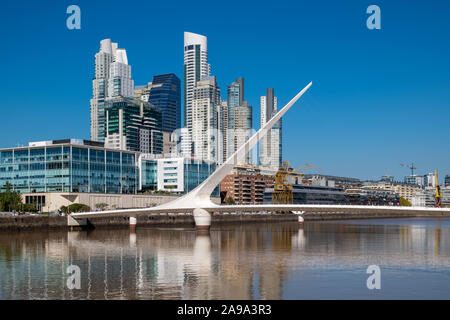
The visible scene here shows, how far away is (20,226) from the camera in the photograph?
4100 centimetres

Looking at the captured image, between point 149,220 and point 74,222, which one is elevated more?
point 74,222

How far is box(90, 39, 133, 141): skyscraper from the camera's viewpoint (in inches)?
6304

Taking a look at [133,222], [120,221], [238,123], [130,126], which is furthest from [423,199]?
[133,222]

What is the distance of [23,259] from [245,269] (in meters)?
9.76

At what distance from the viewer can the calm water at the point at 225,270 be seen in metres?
15.2

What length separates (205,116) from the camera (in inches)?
6718

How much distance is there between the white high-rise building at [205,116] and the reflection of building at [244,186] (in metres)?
51.6

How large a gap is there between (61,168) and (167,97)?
113 m

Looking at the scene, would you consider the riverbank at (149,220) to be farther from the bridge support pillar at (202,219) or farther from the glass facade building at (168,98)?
the glass facade building at (168,98)

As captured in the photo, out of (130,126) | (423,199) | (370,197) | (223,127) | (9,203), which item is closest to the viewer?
(9,203)

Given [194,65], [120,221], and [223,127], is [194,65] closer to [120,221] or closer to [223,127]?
[223,127]

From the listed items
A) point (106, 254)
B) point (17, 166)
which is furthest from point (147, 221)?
point (106, 254)

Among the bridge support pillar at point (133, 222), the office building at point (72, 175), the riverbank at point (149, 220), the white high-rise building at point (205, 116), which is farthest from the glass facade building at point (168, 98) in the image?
the bridge support pillar at point (133, 222)
